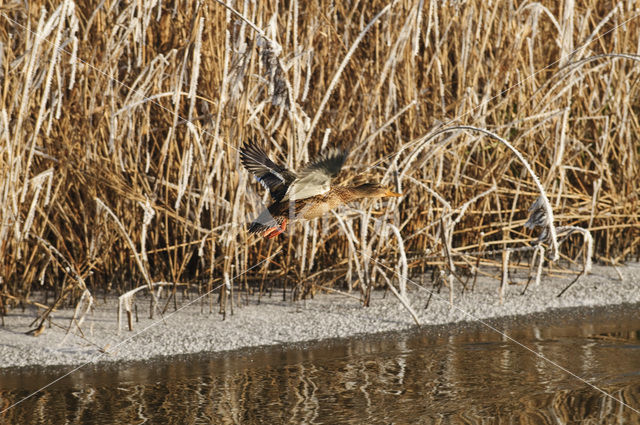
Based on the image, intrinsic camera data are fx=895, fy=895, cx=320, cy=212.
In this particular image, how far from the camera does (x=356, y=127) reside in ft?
15.0

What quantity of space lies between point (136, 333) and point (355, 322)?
1.05 m

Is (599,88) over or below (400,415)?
over

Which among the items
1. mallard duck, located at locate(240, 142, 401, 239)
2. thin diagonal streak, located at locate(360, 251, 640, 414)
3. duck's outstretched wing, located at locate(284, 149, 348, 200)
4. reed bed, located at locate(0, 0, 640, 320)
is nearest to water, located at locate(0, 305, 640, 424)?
thin diagonal streak, located at locate(360, 251, 640, 414)

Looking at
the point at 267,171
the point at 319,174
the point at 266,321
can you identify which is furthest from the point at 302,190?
the point at 266,321

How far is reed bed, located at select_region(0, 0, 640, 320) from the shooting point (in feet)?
13.6

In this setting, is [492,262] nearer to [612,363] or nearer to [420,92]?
[420,92]

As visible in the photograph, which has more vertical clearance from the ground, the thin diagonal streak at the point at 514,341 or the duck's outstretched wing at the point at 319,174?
the duck's outstretched wing at the point at 319,174

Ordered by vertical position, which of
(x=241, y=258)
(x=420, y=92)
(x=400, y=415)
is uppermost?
(x=420, y=92)

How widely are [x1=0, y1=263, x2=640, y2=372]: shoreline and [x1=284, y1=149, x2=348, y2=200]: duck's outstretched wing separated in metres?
1.44

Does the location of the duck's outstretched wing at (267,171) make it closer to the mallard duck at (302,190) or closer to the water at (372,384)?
the mallard duck at (302,190)

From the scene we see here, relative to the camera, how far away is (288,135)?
173 inches

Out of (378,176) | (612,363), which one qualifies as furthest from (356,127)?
(612,363)

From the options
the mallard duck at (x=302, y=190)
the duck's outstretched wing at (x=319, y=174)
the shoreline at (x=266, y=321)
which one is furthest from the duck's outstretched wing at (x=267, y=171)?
the shoreline at (x=266, y=321)

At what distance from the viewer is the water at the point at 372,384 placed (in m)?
3.12
